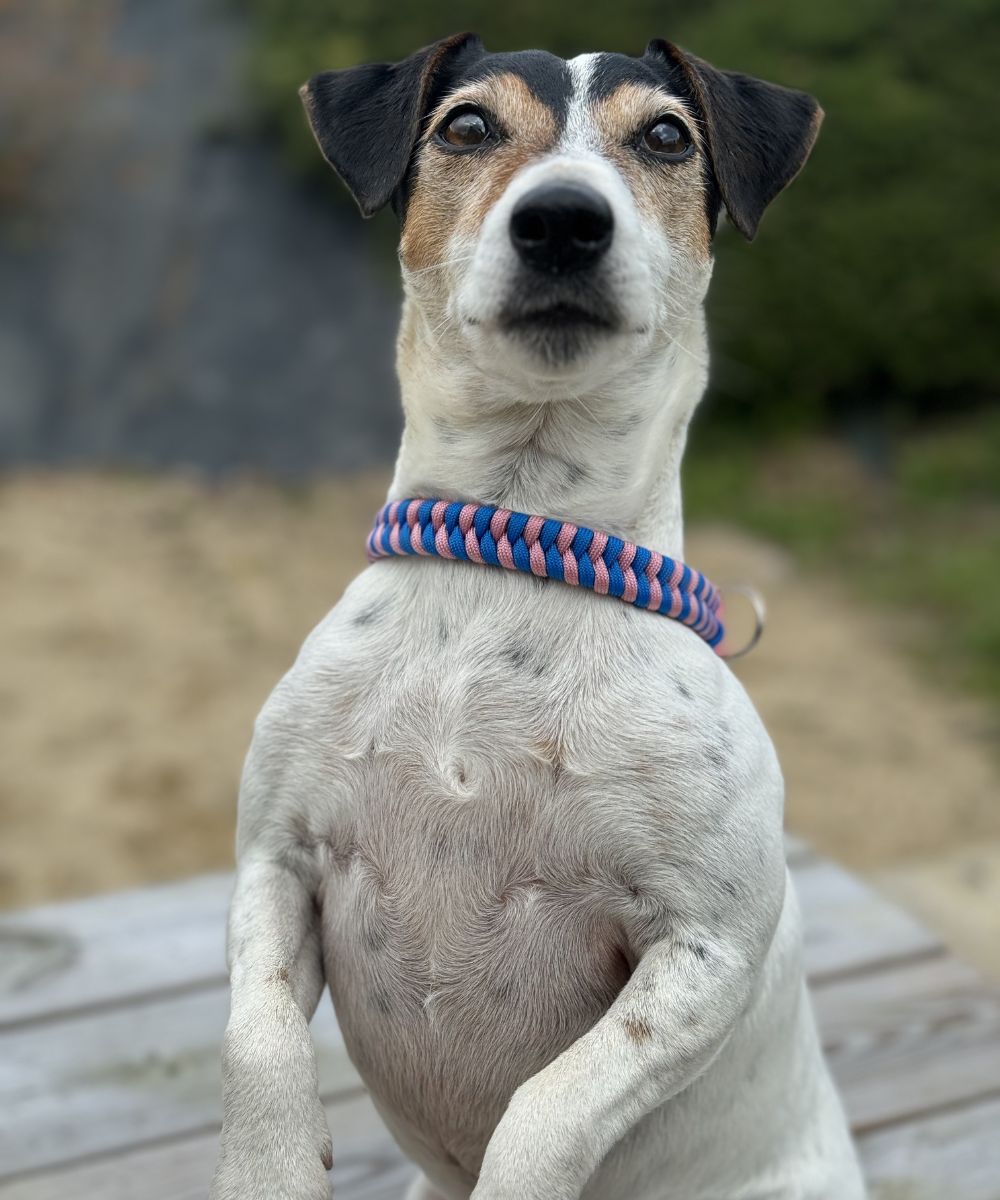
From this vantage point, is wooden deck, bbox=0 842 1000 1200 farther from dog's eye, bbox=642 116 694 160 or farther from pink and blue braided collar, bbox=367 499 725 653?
dog's eye, bbox=642 116 694 160

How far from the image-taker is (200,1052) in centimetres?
264

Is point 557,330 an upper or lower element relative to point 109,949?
upper

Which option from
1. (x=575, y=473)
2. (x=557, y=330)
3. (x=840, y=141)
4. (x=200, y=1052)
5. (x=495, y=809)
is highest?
(x=557, y=330)

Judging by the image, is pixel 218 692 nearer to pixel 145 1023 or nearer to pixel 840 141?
pixel 145 1023

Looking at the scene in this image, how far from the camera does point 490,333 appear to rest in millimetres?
1583

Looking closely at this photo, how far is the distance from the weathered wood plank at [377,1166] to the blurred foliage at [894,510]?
387cm

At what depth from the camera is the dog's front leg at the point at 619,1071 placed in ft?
4.81

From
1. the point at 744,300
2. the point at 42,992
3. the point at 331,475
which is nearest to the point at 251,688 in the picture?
the point at 331,475

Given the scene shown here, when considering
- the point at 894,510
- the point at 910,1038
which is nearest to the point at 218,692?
the point at 910,1038

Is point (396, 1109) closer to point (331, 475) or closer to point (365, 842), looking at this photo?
point (365, 842)

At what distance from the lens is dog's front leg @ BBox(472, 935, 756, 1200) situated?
1466 millimetres

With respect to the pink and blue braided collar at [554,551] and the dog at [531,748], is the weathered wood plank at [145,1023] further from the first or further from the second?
the pink and blue braided collar at [554,551]

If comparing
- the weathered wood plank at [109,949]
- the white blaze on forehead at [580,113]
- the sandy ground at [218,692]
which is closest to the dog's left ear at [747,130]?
the white blaze on forehead at [580,113]

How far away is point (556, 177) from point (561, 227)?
0.17ft
